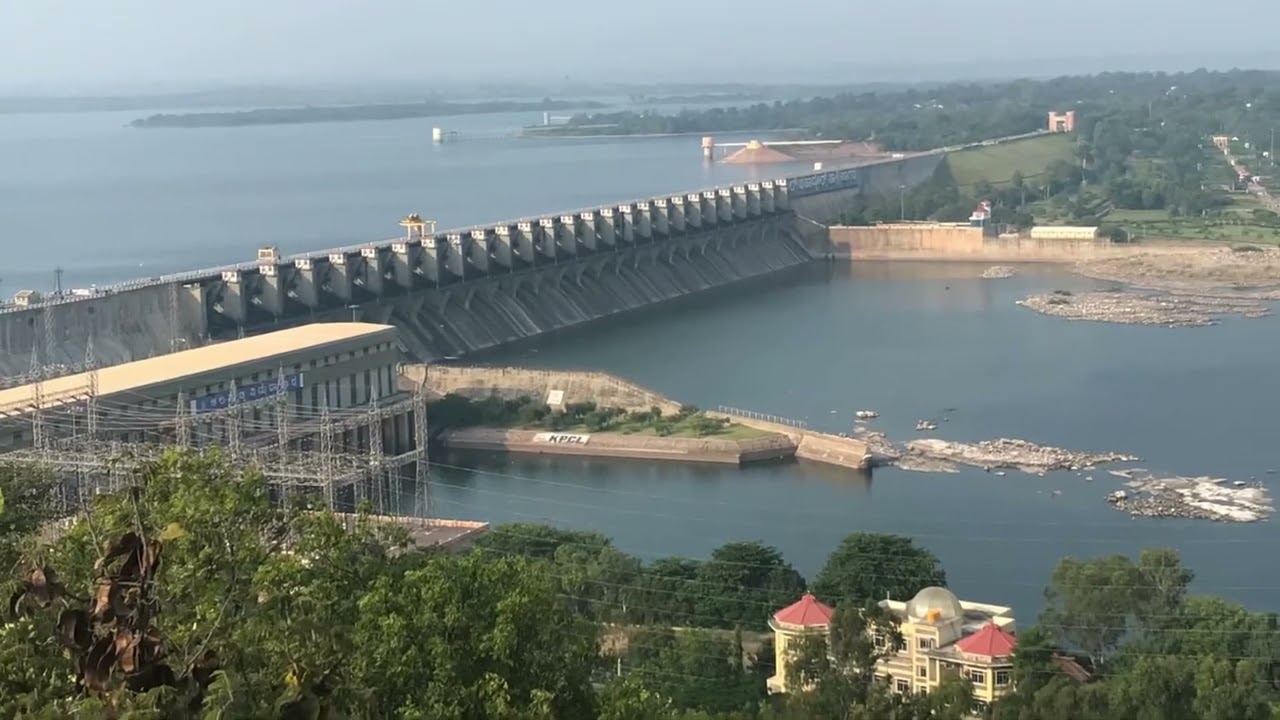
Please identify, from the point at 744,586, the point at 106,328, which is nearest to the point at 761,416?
the point at 106,328

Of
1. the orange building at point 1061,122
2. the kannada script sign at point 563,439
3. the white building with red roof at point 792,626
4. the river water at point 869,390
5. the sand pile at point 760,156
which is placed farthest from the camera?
the orange building at point 1061,122

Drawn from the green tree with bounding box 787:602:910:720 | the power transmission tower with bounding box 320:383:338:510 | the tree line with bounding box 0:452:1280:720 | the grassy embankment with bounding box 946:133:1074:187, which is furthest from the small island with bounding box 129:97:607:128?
the green tree with bounding box 787:602:910:720

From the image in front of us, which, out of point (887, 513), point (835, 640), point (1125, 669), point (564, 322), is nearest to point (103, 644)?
point (835, 640)

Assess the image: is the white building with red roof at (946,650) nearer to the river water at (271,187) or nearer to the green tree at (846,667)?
the green tree at (846,667)

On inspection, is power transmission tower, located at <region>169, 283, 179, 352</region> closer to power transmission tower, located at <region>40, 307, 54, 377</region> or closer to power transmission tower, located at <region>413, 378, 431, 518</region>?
power transmission tower, located at <region>40, 307, 54, 377</region>

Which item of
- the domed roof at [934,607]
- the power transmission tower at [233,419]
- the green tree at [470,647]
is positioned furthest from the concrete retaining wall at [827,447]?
the green tree at [470,647]

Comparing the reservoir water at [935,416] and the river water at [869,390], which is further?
the river water at [869,390]
